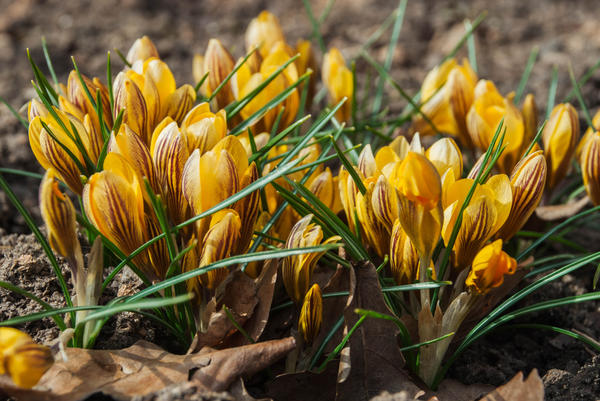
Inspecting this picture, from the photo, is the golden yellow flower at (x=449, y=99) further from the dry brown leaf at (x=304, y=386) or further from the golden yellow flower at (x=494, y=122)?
the dry brown leaf at (x=304, y=386)

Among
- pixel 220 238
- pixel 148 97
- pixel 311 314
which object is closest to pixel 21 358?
pixel 220 238

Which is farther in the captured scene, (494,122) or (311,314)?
(494,122)

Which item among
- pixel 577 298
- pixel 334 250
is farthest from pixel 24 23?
pixel 577 298

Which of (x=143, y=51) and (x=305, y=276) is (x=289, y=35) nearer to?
(x=143, y=51)

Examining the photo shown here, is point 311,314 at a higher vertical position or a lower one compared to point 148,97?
lower

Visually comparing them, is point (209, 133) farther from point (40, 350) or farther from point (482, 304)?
point (482, 304)

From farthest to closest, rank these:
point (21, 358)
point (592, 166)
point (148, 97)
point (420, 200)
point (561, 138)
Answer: point (561, 138)
point (592, 166)
point (148, 97)
point (420, 200)
point (21, 358)

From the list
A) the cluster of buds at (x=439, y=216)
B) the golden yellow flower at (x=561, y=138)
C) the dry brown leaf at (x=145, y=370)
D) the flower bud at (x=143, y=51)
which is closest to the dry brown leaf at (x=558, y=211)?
the golden yellow flower at (x=561, y=138)
